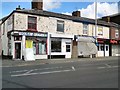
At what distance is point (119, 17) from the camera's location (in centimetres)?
4941

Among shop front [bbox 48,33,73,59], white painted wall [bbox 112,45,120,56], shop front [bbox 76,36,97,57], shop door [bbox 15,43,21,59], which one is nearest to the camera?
shop door [bbox 15,43,21,59]

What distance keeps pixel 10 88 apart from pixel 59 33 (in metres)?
23.2

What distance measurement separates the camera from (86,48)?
34.8 meters

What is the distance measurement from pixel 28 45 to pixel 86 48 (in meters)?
10.3

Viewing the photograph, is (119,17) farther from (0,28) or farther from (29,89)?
(29,89)

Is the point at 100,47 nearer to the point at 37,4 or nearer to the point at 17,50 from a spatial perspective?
the point at 37,4

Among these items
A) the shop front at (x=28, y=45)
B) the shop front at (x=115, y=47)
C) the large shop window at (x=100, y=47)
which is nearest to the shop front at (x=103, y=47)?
the large shop window at (x=100, y=47)

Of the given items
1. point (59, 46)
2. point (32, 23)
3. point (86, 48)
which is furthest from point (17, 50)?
point (86, 48)

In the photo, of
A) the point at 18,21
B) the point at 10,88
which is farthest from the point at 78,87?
the point at 18,21

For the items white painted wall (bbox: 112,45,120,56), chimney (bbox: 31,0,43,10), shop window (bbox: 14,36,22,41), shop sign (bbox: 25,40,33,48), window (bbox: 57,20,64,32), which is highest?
chimney (bbox: 31,0,43,10)

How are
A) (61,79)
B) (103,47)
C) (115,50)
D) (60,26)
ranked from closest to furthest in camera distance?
(61,79), (60,26), (103,47), (115,50)

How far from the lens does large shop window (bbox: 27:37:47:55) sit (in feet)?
96.2

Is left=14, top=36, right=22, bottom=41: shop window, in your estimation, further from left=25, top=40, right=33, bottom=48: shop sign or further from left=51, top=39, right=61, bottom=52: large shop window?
left=51, top=39, right=61, bottom=52: large shop window

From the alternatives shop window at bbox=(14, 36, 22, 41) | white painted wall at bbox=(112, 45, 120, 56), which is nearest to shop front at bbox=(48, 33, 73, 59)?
shop window at bbox=(14, 36, 22, 41)
